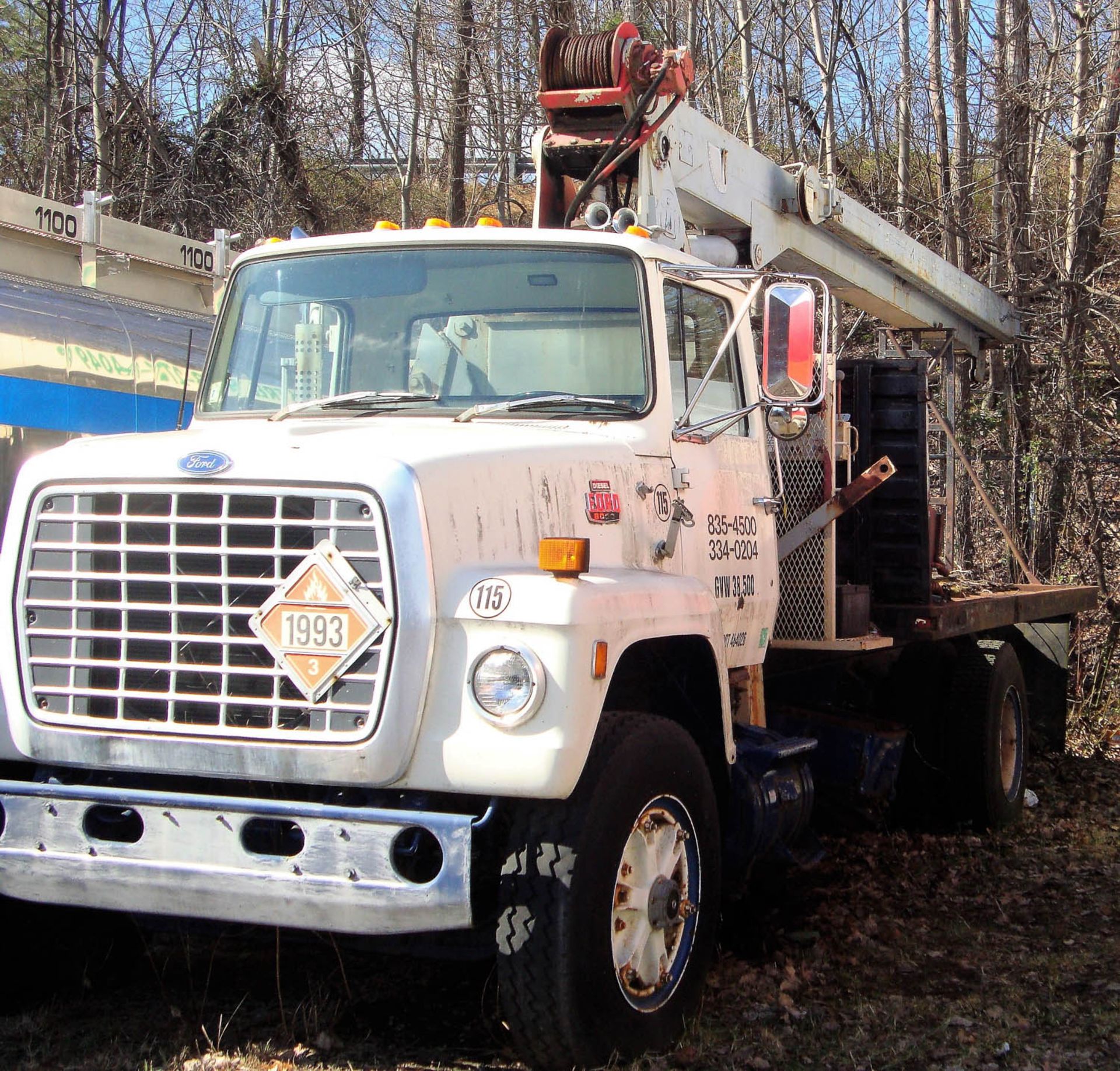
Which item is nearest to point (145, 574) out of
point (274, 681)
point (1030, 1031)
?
point (274, 681)

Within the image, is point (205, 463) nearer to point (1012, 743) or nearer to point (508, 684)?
point (508, 684)

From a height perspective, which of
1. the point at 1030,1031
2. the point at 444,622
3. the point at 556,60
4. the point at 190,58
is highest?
the point at 190,58

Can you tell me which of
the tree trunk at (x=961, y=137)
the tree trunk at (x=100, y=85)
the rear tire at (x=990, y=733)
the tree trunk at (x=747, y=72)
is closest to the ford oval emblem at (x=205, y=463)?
the rear tire at (x=990, y=733)

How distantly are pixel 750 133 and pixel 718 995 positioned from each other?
1324cm

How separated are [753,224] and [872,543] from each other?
1850 mm

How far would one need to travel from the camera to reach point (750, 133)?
16453mm

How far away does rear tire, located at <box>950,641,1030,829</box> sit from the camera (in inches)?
301

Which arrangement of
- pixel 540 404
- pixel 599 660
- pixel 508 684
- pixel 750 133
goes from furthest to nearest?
1. pixel 750 133
2. pixel 540 404
3. pixel 599 660
4. pixel 508 684

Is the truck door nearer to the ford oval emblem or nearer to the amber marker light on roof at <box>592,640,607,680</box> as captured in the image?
the amber marker light on roof at <box>592,640,607,680</box>

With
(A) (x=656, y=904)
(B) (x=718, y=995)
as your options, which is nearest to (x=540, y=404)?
(A) (x=656, y=904)

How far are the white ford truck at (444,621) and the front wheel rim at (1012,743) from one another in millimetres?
2817

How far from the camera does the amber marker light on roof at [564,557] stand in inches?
155

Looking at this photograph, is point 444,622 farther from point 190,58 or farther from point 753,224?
point 190,58

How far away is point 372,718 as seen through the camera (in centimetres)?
379
